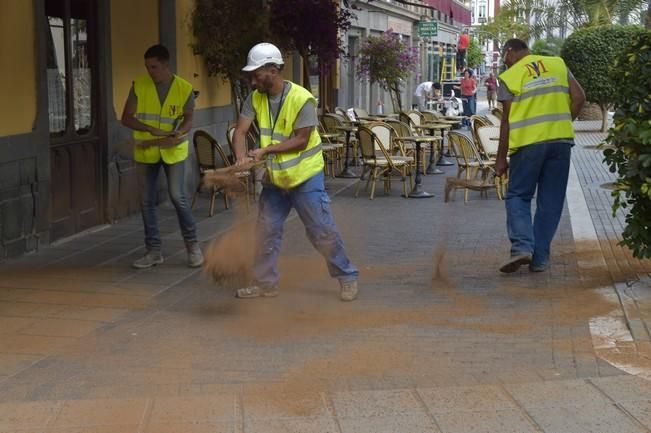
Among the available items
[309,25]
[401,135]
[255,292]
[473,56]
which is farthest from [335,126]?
[473,56]

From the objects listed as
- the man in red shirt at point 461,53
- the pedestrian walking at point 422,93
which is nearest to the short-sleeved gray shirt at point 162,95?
the pedestrian walking at point 422,93

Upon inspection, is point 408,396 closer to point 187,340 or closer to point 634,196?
point 187,340

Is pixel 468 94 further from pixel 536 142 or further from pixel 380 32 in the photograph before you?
pixel 536 142

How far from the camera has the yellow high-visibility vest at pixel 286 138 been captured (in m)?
6.96

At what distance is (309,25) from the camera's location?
48.0ft

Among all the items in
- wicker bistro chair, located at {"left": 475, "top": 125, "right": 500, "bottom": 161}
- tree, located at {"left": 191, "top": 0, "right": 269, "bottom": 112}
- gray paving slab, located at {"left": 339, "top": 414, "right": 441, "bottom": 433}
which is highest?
tree, located at {"left": 191, "top": 0, "right": 269, "bottom": 112}

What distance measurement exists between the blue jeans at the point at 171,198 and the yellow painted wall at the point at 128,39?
2.86m

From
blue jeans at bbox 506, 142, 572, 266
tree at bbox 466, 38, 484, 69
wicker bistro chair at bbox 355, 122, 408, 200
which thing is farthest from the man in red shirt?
blue jeans at bbox 506, 142, 572, 266

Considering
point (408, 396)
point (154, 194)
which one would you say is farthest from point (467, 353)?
point (154, 194)

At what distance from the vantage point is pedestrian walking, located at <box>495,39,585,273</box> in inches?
314

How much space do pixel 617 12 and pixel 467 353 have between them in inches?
996

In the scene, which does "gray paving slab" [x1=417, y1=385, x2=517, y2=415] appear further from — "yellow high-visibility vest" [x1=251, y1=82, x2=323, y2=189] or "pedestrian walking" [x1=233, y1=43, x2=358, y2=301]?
"yellow high-visibility vest" [x1=251, y1=82, x2=323, y2=189]

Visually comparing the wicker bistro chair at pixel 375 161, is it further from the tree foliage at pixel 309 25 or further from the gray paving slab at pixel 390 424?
the gray paving slab at pixel 390 424

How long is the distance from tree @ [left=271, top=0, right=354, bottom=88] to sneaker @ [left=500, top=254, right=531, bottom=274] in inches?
284
